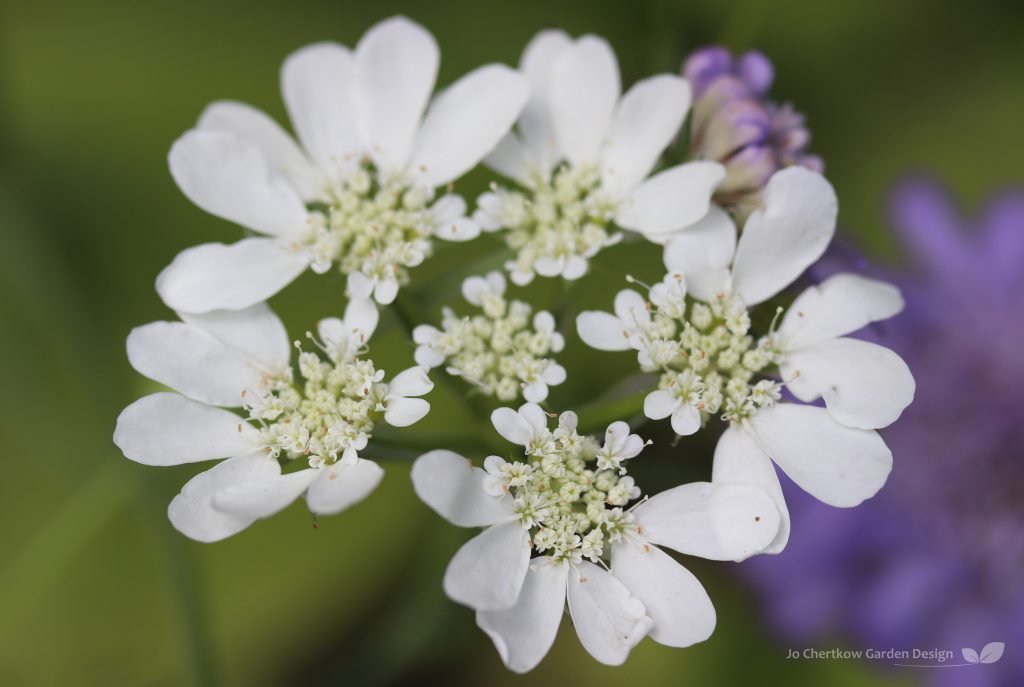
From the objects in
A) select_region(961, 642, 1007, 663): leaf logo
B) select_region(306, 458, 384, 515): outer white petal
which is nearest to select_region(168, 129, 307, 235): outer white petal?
select_region(306, 458, 384, 515): outer white petal

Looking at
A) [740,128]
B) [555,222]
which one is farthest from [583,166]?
[740,128]

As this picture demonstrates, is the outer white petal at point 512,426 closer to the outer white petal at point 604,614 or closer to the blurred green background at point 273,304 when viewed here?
the outer white petal at point 604,614

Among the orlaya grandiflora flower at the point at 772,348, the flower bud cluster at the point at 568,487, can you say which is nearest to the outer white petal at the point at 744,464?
the orlaya grandiflora flower at the point at 772,348

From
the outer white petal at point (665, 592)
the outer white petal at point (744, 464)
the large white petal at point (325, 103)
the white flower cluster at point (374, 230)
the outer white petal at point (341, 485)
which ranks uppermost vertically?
Result: the large white petal at point (325, 103)

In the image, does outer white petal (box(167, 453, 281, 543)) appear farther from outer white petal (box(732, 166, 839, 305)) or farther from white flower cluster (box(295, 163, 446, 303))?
outer white petal (box(732, 166, 839, 305))

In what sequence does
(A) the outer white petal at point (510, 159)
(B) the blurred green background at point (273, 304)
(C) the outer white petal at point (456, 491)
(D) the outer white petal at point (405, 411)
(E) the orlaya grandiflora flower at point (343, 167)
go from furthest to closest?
(B) the blurred green background at point (273, 304) → (A) the outer white petal at point (510, 159) → (E) the orlaya grandiflora flower at point (343, 167) → (D) the outer white petal at point (405, 411) → (C) the outer white petal at point (456, 491)

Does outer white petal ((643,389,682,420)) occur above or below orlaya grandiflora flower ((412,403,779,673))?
above

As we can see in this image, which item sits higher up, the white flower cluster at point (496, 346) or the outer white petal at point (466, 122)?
the outer white petal at point (466, 122)
